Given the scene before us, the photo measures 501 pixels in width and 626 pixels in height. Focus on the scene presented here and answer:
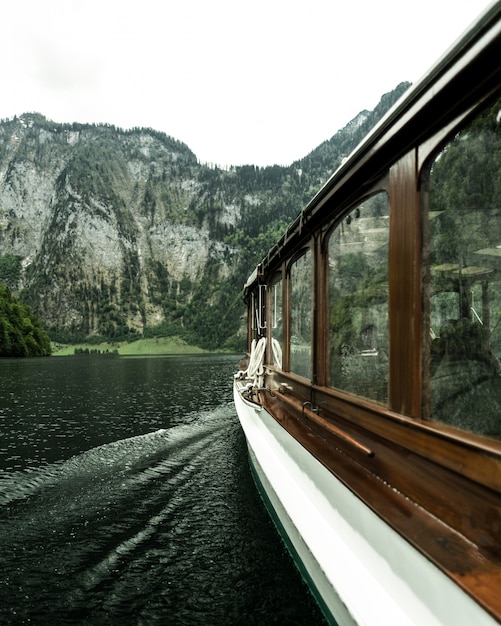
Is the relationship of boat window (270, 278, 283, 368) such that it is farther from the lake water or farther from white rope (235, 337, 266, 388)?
the lake water

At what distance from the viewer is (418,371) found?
112 inches

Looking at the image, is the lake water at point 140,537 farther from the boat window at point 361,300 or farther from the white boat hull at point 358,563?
the boat window at point 361,300

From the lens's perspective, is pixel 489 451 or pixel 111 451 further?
pixel 111 451

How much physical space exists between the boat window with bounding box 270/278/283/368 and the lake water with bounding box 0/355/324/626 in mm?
2360

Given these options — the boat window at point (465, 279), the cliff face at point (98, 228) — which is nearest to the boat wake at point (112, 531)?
the boat window at point (465, 279)

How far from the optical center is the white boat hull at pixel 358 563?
191cm

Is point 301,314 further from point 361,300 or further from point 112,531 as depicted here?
point 112,531

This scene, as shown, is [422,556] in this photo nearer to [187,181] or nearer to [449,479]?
[449,479]

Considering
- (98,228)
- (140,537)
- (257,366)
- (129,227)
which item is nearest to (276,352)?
(257,366)

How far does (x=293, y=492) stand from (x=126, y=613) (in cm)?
196

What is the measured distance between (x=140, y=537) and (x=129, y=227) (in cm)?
16120

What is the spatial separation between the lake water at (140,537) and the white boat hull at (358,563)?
2.95 ft

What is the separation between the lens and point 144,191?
173625mm

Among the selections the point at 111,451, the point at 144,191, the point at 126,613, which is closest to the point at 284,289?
the point at 126,613
